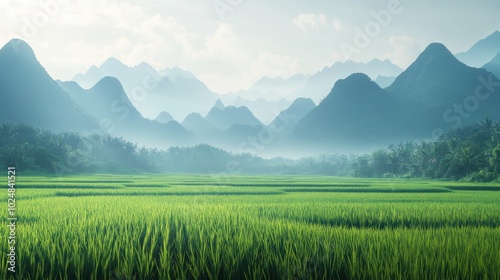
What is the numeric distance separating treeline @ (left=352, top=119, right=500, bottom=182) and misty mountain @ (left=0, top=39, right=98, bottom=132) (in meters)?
63.4

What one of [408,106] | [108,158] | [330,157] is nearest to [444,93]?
[408,106]

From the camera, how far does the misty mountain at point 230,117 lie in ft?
636

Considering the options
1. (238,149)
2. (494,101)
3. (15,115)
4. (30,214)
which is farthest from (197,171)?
(238,149)

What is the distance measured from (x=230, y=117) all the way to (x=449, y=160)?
161963mm

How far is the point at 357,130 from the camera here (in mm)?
102812

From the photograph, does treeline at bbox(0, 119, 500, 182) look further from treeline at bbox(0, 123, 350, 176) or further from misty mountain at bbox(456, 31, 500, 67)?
misty mountain at bbox(456, 31, 500, 67)

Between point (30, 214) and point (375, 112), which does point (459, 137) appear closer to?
point (30, 214)

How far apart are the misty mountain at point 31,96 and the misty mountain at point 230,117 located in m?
100

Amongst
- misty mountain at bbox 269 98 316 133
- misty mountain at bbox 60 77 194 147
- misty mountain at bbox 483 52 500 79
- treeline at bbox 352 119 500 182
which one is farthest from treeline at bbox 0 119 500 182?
misty mountain at bbox 269 98 316 133

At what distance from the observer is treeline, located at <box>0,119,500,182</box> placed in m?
33.4

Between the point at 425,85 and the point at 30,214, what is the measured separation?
100986mm

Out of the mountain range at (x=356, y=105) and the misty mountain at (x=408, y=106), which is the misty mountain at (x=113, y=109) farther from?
the misty mountain at (x=408, y=106)

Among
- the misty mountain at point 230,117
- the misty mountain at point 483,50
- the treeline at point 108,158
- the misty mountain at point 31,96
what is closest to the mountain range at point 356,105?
the misty mountain at point 31,96

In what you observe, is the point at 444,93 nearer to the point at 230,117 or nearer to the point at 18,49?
the point at 18,49
